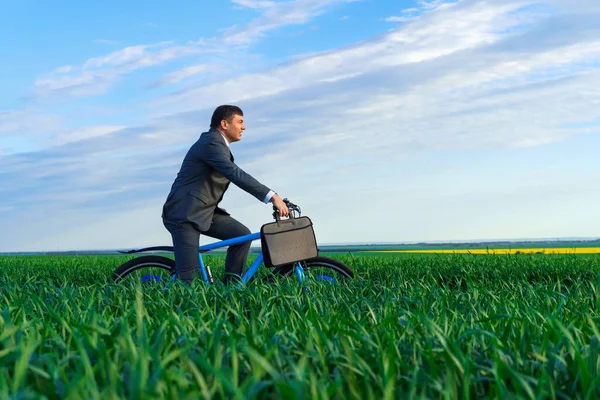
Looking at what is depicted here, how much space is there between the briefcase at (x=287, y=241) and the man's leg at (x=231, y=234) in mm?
640

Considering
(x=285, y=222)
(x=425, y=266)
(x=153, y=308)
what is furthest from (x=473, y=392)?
(x=425, y=266)

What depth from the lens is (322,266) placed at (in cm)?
747

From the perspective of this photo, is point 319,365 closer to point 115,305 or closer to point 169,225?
point 115,305

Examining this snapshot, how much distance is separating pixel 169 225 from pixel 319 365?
5.30 metres

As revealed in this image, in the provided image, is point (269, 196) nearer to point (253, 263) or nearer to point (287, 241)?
point (287, 241)

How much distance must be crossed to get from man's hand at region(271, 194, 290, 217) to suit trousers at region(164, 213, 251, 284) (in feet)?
2.21

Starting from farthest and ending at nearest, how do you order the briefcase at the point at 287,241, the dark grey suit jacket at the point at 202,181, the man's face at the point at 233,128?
the man's face at the point at 233,128 < the dark grey suit jacket at the point at 202,181 < the briefcase at the point at 287,241

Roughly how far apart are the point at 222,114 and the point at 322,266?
6.61 feet

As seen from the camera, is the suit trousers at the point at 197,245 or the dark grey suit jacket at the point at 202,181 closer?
the dark grey suit jacket at the point at 202,181

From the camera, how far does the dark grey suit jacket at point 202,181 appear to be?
7152 mm

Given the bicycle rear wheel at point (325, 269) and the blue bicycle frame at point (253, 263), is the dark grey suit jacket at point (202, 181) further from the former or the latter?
the bicycle rear wheel at point (325, 269)

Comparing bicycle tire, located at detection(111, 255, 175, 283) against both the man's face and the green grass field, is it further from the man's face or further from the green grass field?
the green grass field

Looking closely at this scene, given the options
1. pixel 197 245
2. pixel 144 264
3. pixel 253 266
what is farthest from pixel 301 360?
pixel 144 264

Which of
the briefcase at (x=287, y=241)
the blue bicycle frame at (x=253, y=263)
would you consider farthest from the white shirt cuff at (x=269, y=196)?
the blue bicycle frame at (x=253, y=263)
